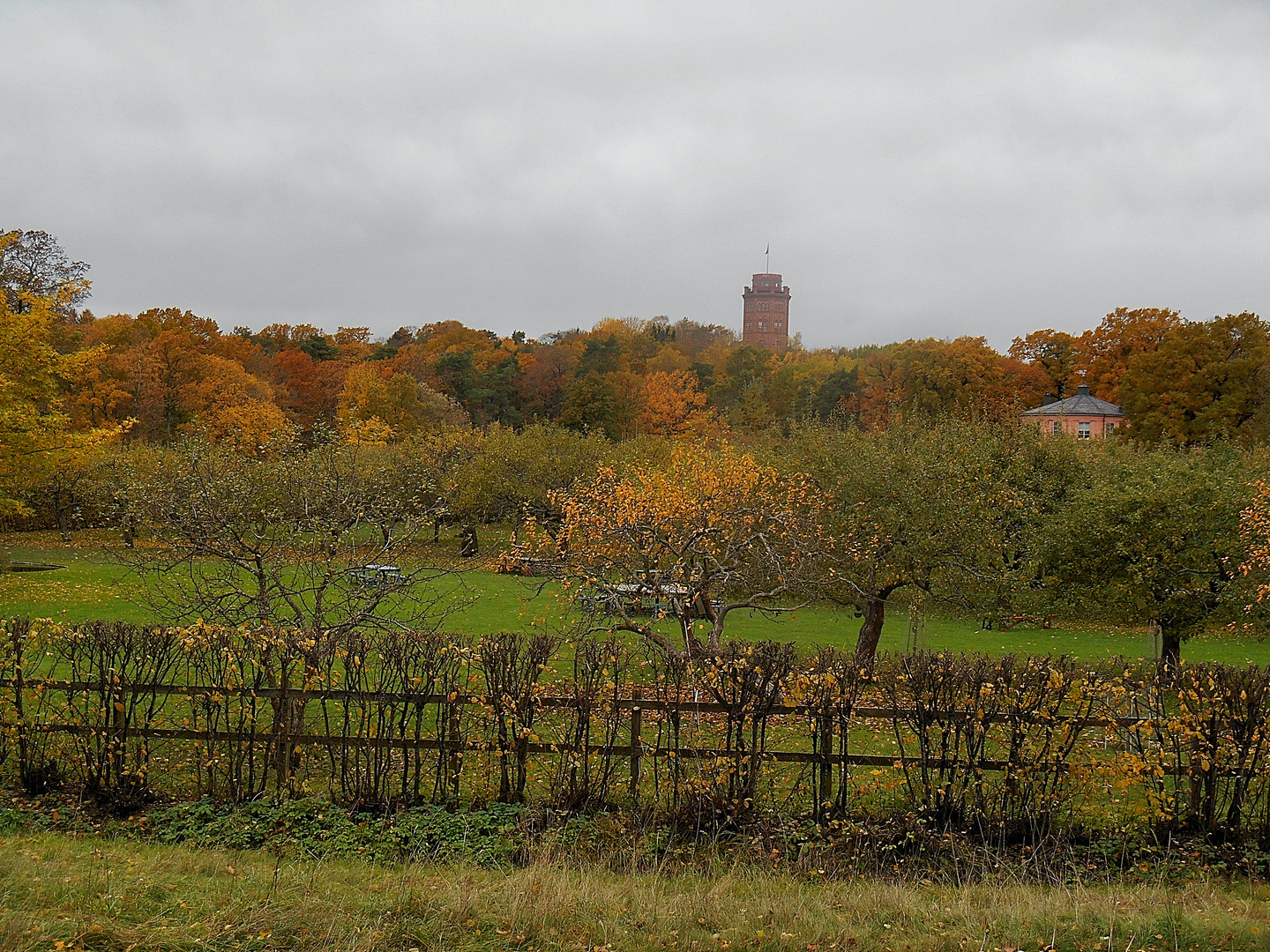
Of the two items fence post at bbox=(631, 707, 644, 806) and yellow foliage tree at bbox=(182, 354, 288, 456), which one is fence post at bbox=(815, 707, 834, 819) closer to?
fence post at bbox=(631, 707, 644, 806)

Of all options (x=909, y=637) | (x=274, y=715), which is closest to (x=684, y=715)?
(x=274, y=715)

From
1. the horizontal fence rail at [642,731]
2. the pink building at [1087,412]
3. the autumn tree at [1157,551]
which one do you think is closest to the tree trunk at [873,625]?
the autumn tree at [1157,551]

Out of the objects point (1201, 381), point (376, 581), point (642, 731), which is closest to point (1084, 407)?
point (1201, 381)

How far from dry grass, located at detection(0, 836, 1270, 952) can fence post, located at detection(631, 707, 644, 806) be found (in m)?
1.46

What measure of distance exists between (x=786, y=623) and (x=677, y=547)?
40.4ft

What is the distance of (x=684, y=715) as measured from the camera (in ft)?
26.1

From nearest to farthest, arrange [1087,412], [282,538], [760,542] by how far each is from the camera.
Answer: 1. [282,538]
2. [760,542]
3. [1087,412]

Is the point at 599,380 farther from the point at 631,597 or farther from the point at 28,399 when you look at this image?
the point at 631,597

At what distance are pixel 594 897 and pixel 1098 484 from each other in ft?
41.9

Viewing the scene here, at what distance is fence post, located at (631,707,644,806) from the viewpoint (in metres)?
7.70

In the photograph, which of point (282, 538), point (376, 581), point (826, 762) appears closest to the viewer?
point (826, 762)

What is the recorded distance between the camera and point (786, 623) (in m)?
22.9

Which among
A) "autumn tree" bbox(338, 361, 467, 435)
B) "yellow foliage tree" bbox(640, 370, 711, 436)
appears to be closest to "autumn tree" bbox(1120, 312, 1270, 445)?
"yellow foliage tree" bbox(640, 370, 711, 436)

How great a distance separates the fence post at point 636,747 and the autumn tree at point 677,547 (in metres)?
0.89
